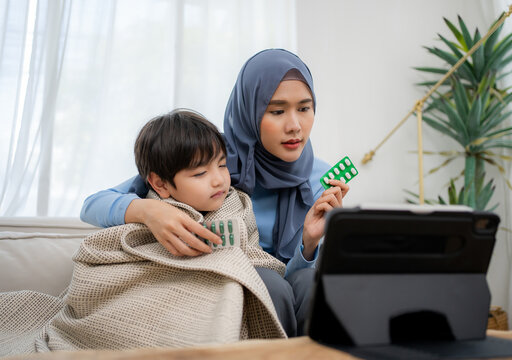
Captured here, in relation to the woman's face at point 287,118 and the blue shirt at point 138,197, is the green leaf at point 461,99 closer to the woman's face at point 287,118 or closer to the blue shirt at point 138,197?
the blue shirt at point 138,197

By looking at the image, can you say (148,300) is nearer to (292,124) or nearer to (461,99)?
(292,124)

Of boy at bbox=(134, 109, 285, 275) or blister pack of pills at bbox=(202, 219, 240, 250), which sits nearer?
blister pack of pills at bbox=(202, 219, 240, 250)

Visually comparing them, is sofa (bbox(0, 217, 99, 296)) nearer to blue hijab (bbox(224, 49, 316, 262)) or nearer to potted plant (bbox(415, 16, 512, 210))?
blue hijab (bbox(224, 49, 316, 262))

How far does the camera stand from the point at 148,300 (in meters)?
0.86

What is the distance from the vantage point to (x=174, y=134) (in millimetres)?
1090

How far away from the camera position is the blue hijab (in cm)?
125

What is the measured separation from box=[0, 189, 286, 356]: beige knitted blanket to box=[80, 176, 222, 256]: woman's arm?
0.03 meters

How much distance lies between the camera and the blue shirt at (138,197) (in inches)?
42.3

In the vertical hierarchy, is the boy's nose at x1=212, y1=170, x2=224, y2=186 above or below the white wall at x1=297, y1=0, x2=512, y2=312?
below

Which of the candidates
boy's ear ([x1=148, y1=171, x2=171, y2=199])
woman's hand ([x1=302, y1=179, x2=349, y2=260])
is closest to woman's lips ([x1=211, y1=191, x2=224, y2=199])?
boy's ear ([x1=148, y1=171, x2=171, y2=199])

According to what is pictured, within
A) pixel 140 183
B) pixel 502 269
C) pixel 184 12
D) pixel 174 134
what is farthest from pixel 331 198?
pixel 502 269

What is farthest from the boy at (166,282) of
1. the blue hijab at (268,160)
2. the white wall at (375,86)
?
the white wall at (375,86)

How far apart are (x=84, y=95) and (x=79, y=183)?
0.46m

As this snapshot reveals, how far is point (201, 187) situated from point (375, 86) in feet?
6.42
